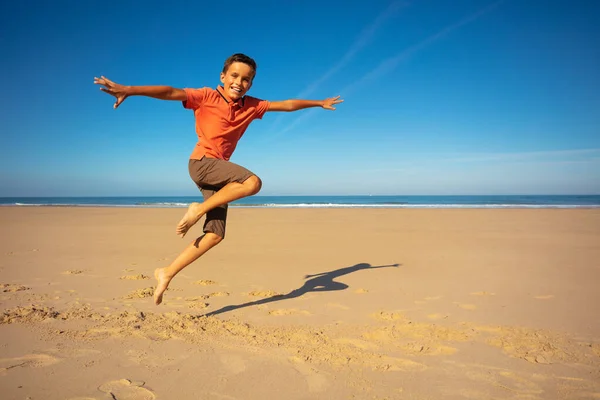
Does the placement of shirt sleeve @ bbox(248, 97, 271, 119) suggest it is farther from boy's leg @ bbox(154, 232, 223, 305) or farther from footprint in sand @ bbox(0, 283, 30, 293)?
footprint in sand @ bbox(0, 283, 30, 293)

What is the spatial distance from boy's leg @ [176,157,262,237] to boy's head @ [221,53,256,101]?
2.06 ft

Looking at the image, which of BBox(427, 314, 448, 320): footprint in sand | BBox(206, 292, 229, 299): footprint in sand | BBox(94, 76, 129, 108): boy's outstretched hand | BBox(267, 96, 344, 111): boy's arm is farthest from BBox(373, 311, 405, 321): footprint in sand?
BBox(94, 76, 129, 108): boy's outstretched hand

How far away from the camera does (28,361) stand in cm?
228

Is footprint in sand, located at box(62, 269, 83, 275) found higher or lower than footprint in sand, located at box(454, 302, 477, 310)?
higher

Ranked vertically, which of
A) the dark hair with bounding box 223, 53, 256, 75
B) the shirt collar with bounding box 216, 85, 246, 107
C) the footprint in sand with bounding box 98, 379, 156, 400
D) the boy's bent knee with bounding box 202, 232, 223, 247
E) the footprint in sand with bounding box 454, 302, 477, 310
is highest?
the dark hair with bounding box 223, 53, 256, 75

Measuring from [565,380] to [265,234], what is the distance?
25.4ft

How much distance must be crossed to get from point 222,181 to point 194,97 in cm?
74

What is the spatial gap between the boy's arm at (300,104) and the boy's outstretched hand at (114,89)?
134 centimetres

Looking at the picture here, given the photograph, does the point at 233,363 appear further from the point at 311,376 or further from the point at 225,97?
the point at 225,97

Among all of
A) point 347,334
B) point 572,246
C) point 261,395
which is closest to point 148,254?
point 347,334

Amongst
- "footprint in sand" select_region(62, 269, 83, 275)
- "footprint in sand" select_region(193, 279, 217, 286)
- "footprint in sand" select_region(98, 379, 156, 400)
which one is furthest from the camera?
"footprint in sand" select_region(62, 269, 83, 275)

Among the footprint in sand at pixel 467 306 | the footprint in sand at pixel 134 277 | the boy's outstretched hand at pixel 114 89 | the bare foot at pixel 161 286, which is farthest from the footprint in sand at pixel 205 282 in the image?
the footprint in sand at pixel 467 306

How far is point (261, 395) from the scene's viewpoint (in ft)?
6.40

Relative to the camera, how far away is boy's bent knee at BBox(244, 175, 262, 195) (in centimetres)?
309
